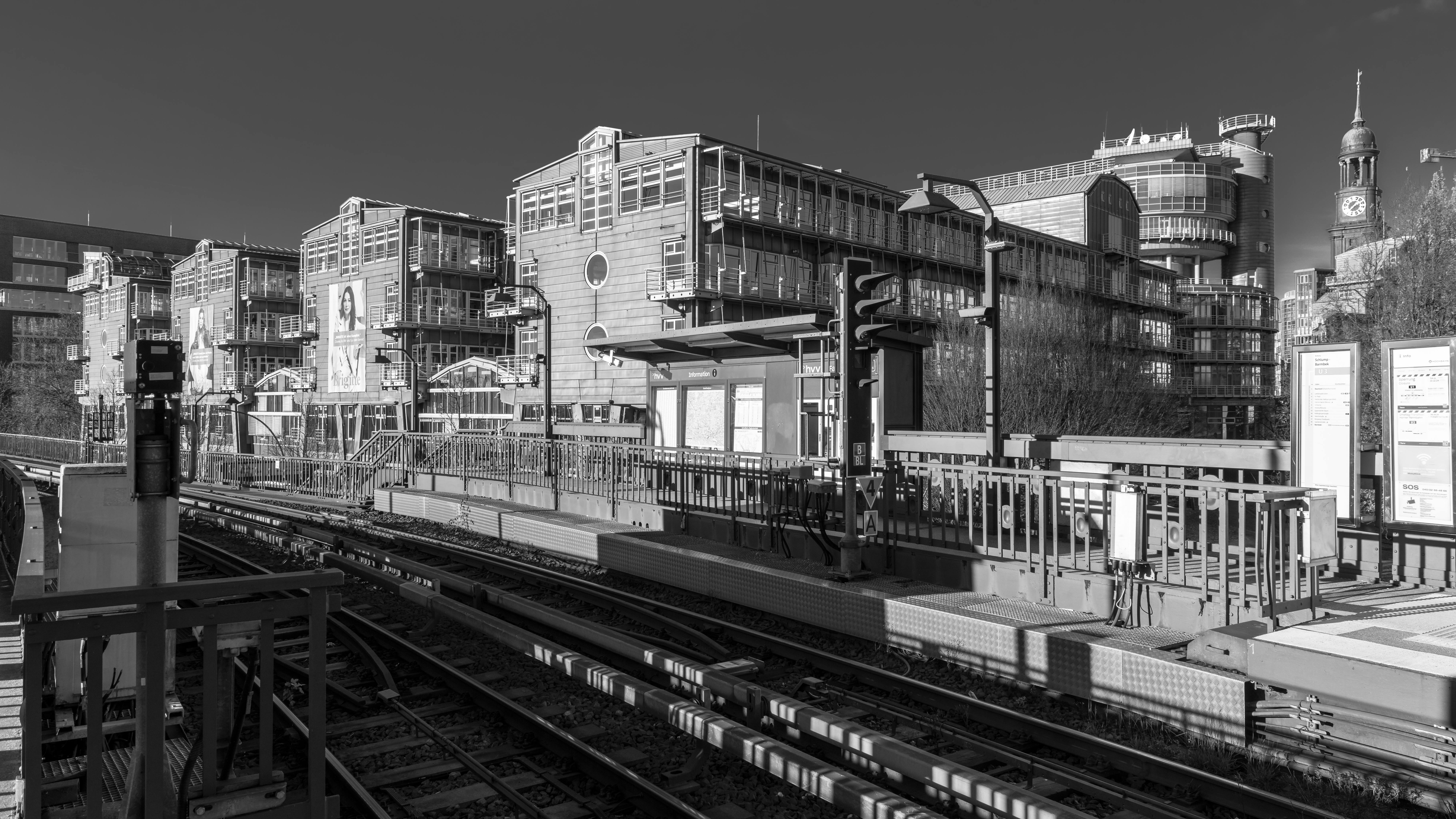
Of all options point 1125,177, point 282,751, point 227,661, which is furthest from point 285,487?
point 1125,177

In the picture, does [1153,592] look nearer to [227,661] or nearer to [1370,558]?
[1370,558]

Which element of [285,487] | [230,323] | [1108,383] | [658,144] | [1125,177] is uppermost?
[1125,177]

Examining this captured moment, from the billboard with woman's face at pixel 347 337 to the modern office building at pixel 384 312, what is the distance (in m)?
0.07

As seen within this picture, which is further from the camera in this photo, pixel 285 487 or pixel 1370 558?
pixel 285 487

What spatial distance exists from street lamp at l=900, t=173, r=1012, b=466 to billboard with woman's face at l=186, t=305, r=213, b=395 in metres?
79.5

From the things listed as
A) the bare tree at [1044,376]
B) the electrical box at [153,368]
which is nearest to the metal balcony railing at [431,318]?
the bare tree at [1044,376]

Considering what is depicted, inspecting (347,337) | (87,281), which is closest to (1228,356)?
(347,337)

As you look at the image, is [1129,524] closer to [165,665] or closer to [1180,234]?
[165,665]

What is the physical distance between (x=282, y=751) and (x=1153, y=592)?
7.59 meters

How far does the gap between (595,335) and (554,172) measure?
32.4 ft

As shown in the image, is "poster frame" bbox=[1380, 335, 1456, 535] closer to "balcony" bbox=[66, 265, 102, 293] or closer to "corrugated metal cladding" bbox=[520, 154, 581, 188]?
"corrugated metal cladding" bbox=[520, 154, 581, 188]

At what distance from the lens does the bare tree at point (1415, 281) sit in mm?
30453

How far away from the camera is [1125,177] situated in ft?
290

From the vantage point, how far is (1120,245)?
67625mm
